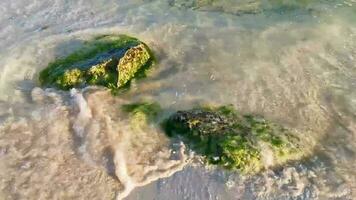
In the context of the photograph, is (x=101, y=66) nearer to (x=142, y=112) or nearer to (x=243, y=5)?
(x=142, y=112)

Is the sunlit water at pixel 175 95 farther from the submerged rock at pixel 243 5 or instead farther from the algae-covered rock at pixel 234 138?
the algae-covered rock at pixel 234 138

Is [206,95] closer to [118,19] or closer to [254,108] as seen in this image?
[254,108]

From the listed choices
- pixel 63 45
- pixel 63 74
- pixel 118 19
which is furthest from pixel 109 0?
pixel 63 74

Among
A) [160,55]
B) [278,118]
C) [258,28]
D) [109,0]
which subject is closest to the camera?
[278,118]

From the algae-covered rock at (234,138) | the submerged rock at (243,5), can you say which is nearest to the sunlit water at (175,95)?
the submerged rock at (243,5)

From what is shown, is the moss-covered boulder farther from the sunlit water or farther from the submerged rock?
the submerged rock

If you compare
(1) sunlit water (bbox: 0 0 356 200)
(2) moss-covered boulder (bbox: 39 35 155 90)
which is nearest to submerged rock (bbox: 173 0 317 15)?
(1) sunlit water (bbox: 0 0 356 200)

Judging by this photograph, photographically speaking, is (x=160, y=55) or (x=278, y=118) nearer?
(x=278, y=118)
